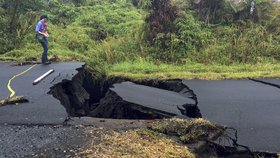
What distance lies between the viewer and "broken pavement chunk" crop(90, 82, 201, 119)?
7207 millimetres

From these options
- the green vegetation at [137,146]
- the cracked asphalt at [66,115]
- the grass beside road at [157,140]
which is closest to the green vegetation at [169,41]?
the cracked asphalt at [66,115]

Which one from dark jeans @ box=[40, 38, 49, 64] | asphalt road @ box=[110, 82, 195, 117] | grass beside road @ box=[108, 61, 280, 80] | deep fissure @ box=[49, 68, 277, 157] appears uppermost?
dark jeans @ box=[40, 38, 49, 64]

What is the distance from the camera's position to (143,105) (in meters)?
7.33

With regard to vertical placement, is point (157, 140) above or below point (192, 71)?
below

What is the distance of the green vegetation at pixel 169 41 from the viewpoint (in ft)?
37.3

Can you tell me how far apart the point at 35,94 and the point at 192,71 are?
15.9 feet

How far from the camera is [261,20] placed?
13.8m

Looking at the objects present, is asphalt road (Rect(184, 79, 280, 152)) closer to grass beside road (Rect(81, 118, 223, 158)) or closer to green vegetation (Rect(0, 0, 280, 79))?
grass beside road (Rect(81, 118, 223, 158))

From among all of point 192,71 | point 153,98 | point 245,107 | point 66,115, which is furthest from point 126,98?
point 192,71

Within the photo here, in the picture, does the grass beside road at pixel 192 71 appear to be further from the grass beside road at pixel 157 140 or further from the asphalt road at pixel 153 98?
the grass beside road at pixel 157 140

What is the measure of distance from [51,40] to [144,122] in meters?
9.55

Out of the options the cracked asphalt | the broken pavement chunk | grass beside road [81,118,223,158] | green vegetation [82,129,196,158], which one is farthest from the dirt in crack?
green vegetation [82,129,196,158]

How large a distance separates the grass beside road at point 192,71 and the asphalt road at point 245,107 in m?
0.49

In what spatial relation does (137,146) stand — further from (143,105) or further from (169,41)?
(169,41)
